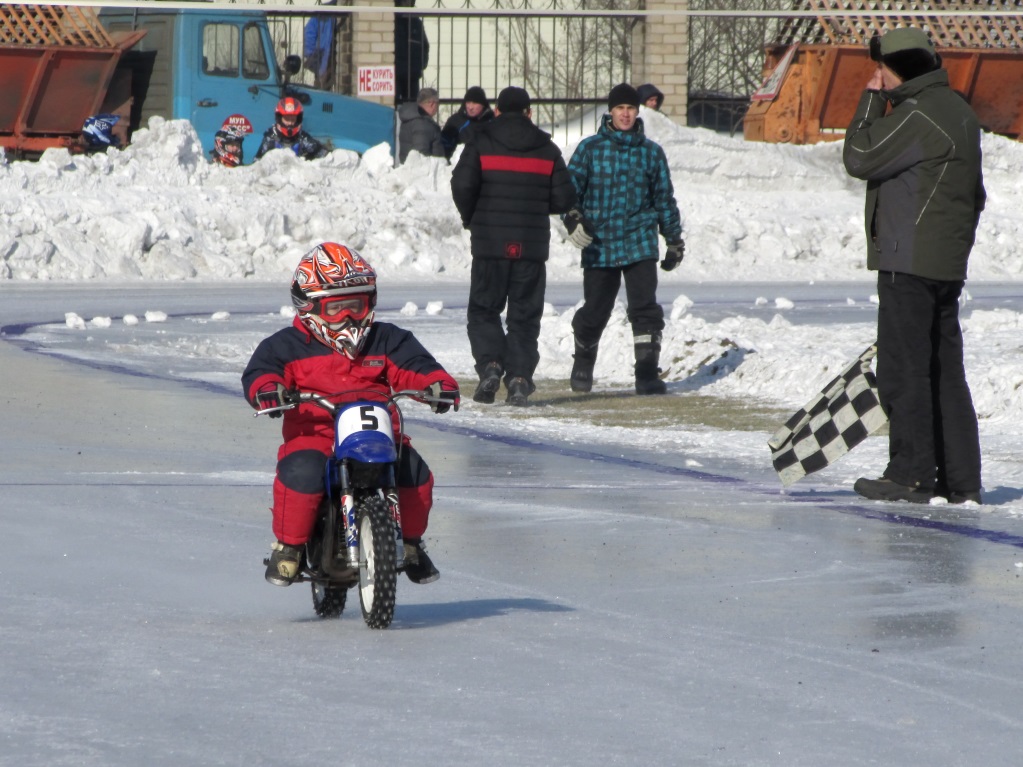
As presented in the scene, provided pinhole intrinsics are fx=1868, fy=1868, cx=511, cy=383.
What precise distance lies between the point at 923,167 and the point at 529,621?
284cm

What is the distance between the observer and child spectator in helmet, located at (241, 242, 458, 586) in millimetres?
5062

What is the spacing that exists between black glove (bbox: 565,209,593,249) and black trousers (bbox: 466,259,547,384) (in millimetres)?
261

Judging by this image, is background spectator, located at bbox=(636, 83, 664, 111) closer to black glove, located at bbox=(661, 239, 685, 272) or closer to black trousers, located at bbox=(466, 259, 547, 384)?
black glove, located at bbox=(661, 239, 685, 272)

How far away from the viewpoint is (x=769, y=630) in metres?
5.01

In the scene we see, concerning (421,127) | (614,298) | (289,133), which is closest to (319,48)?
(289,133)

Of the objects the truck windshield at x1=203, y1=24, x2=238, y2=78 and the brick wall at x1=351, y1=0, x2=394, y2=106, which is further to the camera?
the brick wall at x1=351, y1=0, x2=394, y2=106

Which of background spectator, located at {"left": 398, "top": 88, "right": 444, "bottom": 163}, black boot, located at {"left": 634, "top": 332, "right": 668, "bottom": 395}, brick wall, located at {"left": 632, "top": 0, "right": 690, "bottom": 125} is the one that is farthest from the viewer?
brick wall, located at {"left": 632, "top": 0, "right": 690, "bottom": 125}

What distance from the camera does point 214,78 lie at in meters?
26.6

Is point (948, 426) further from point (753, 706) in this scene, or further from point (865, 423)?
point (753, 706)

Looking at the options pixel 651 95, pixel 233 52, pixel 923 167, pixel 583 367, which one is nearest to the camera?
pixel 923 167

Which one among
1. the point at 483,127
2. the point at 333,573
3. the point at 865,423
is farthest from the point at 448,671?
the point at 483,127

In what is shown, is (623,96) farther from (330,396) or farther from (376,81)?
(376,81)

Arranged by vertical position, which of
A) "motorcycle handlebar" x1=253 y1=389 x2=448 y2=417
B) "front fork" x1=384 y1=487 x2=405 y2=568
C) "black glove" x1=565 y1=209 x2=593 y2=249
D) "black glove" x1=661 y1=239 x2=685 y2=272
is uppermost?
"black glove" x1=565 y1=209 x2=593 y2=249

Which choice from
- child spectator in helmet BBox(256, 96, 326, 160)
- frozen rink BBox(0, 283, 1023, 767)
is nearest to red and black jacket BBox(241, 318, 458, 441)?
frozen rink BBox(0, 283, 1023, 767)
